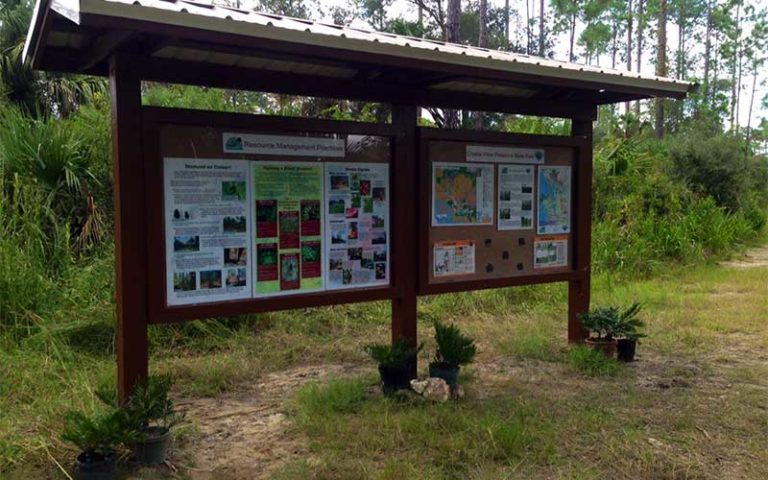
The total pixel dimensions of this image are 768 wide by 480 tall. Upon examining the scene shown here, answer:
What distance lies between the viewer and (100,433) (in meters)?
3.23

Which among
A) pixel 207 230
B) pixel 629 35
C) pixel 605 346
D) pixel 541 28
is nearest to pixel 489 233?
pixel 605 346

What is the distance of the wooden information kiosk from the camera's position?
372 centimetres

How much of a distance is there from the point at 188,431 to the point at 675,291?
763 centimetres

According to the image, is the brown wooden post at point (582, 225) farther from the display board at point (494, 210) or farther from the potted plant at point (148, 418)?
the potted plant at point (148, 418)

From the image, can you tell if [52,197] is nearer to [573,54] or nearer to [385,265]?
[385,265]

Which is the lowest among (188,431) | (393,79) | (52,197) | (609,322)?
(188,431)

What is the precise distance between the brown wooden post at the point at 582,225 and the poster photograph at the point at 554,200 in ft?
0.33

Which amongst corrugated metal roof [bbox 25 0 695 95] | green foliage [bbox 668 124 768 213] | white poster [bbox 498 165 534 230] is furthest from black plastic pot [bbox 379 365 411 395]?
green foliage [bbox 668 124 768 213]

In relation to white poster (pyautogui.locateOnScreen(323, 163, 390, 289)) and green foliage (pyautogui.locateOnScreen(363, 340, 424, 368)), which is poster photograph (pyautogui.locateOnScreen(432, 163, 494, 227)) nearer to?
white poster (pyautogui.locateOnScreen(323, 163, 390, 289))

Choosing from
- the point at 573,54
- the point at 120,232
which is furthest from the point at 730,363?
the point at 573,54

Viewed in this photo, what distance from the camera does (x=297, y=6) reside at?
2903 cm

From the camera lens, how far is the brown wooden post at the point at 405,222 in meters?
4.83

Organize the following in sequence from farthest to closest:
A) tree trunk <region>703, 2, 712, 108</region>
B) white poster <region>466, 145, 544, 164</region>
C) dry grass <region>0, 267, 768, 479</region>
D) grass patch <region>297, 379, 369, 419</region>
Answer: tree trunk <region>703, 2, 712, 108</region>
white poster <region>466, 145, 544, 164</region>
grass patch <region>297, 379, 369, 419</region>
dry grass <region>0, 267, 768, 479</region>

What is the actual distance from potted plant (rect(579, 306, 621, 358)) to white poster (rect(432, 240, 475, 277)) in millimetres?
1288
